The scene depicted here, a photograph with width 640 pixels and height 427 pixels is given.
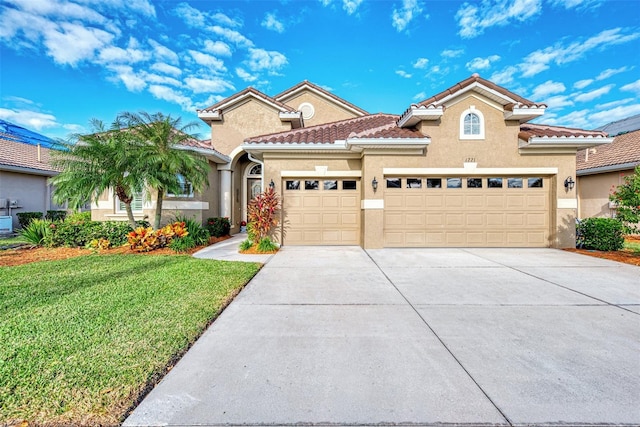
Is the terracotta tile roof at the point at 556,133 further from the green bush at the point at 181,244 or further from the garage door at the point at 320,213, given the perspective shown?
the green bush at the point at 181,244

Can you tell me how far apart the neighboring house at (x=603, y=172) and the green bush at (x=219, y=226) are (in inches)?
682

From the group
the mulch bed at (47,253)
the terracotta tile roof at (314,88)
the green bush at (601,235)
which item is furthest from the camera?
the terracotta tile roof at (314,88)

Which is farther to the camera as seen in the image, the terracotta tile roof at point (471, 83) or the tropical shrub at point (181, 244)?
the terracotta tile roof at point (471, 83)

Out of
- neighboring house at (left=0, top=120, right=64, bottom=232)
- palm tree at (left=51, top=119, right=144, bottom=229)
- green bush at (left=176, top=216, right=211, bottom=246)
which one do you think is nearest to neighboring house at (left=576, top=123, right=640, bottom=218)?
green bush at (left=176, top=216, right=211, bottom=246)

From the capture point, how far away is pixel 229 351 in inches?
119

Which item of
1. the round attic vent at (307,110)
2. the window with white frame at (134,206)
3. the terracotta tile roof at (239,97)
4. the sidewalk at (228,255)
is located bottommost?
the sidewalk at (228,255)

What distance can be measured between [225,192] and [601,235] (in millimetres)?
14085

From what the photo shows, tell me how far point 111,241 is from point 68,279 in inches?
163

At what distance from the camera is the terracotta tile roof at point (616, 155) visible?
500 inches

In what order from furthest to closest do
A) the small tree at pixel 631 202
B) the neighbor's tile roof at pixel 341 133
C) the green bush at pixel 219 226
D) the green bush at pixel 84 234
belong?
1. the green bush at pixel 219 226
2. the green bush at pixel 84 234
3. the neighbor's tile roof at pixel 341 133
4. the small tree at pixel 631 202

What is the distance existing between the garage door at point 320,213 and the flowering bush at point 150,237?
348cm

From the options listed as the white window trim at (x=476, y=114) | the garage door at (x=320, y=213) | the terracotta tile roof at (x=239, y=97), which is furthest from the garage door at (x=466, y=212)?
the terracotta tile roof at (x=239, y=97)

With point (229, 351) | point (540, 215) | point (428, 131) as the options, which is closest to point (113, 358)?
point (229, 351)

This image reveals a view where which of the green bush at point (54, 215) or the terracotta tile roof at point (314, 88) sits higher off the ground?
the terracotta tile roof at point (314, 88)
